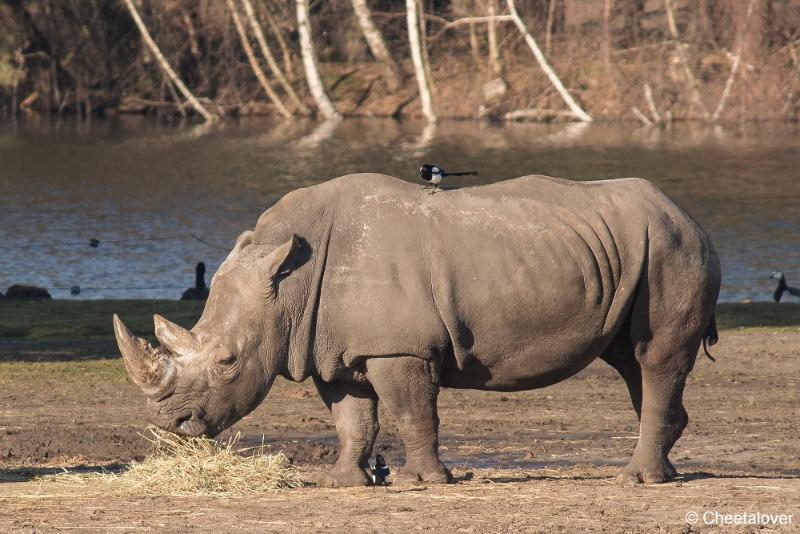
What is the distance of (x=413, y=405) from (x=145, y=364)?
166 centimetres

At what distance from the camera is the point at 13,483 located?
9969 mm

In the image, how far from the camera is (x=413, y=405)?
9.37 meters

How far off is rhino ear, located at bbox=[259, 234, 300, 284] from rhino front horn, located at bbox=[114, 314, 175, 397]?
Result: 2.66ft

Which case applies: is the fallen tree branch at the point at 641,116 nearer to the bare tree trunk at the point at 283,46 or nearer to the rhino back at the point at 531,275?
the bare tree trunk at the point at 283,46

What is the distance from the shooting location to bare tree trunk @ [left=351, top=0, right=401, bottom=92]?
61812 mm

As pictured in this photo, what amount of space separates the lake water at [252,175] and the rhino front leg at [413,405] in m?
18.5

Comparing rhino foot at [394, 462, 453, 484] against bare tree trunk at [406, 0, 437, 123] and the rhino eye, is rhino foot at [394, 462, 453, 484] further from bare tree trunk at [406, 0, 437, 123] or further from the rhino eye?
bare tree trunk at [406, 0, 437, 123]

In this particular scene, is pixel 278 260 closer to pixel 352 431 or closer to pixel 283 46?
pixel 352 431

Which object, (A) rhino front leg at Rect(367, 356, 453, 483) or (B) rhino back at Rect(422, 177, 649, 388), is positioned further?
(B) rhino back at Rect(422, 177, 649, 388)

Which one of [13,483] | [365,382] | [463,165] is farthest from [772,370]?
[463,165]

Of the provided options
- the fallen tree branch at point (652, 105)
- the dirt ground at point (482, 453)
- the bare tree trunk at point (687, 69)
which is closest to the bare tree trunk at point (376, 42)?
the fallen tree branch at point (652, 105)

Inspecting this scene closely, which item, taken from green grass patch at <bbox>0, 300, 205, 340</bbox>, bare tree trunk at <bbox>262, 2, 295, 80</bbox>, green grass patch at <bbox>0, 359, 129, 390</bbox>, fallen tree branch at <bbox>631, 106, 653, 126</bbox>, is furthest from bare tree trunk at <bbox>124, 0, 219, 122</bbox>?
green grass patch at <bbox>0, 359, 129, 390</bbox>

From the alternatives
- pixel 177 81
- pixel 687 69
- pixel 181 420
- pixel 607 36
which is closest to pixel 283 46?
pixel 177 81

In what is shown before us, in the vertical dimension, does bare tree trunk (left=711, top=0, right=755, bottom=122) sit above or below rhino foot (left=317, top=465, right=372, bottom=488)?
below
